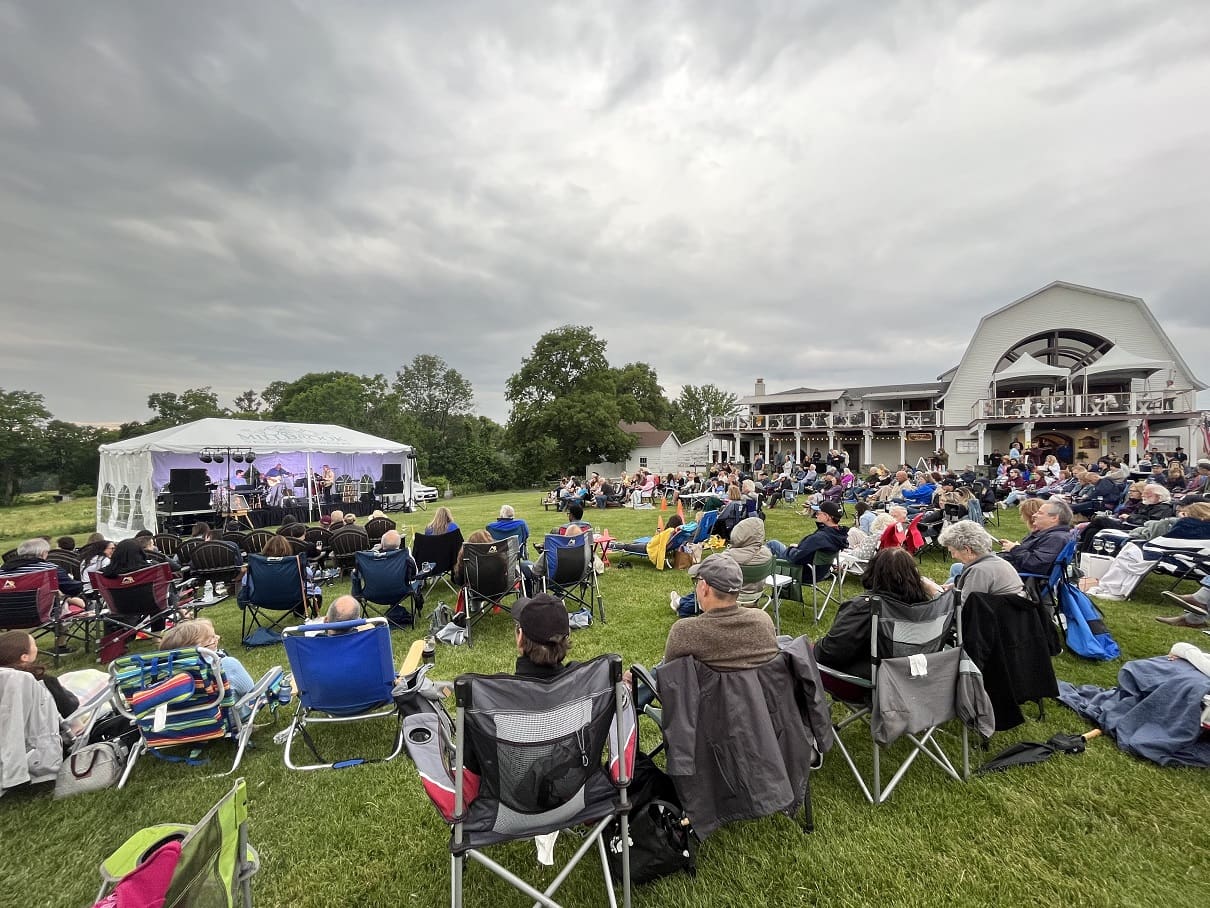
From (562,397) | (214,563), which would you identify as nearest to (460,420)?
(562,397)

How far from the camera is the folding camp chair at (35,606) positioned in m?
4.80

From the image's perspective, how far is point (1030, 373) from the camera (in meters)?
21.8

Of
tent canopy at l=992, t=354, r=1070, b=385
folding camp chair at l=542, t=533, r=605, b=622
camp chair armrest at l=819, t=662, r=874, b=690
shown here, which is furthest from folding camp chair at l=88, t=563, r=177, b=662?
tent canopy at l=992, t=354, r=1070, b=385

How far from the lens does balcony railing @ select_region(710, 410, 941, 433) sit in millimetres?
26109

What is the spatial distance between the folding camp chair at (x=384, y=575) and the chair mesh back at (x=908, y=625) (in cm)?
461

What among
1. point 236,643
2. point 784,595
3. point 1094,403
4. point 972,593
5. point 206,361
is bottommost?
point 236,643

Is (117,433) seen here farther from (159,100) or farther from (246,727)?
(246,727)

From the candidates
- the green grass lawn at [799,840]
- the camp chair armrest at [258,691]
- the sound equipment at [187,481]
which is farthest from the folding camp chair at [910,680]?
the sound equipment at [187,481]

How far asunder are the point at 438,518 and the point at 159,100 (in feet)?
25.4

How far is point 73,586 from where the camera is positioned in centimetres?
595

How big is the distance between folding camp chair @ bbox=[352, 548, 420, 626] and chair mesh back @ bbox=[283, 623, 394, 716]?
228cm

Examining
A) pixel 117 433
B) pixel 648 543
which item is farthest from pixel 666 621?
pixel 117 433

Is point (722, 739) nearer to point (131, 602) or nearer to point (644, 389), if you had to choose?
point (131, 602)

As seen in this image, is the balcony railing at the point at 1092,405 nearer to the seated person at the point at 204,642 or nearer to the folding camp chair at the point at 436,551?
the folding camp chair at the point at 436,551
